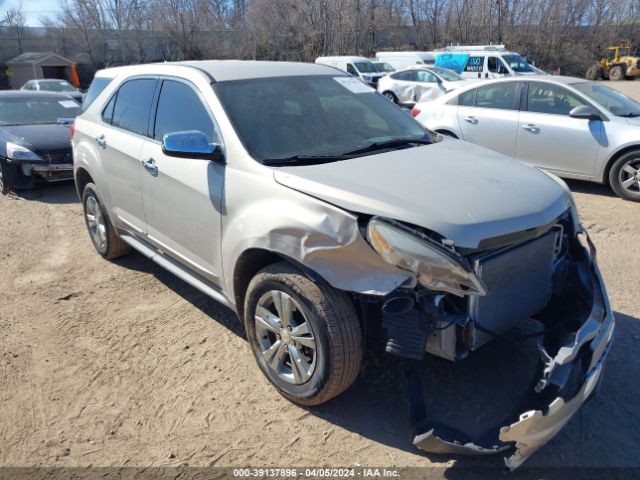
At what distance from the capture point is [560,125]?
725 centimetres

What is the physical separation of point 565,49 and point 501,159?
5118cm

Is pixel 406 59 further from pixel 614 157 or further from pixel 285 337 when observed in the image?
pixel 285 337

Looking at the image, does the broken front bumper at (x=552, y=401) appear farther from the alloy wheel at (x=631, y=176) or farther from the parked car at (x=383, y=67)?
the parked car at (x=383, y=67)

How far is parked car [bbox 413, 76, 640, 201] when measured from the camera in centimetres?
687

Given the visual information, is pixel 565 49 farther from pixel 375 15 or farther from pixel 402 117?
pixel 402 117

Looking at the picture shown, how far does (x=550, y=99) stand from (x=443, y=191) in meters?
5.68

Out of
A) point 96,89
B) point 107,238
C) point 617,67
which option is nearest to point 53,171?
point 96,89

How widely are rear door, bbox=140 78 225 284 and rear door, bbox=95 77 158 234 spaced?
0.51ft

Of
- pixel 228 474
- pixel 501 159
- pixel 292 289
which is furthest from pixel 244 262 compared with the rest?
pixel 501 159

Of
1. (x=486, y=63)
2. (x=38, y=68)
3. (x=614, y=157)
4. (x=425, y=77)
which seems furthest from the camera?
(x=38, y=68)

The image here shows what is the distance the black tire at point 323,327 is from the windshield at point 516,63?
21.9m

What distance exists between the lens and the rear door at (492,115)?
780cm

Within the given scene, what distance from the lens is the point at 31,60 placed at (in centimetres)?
4162

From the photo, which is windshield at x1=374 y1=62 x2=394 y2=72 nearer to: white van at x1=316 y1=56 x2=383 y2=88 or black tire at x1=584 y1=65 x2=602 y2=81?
white van at x1=316 y1=56 x2=383 y2=88
